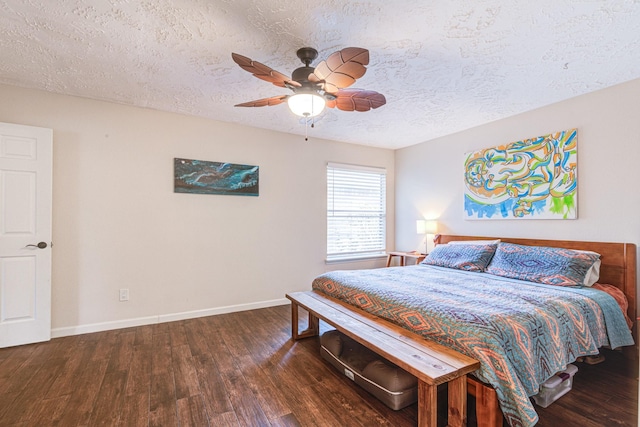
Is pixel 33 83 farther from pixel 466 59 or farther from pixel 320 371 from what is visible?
pixel 466 59

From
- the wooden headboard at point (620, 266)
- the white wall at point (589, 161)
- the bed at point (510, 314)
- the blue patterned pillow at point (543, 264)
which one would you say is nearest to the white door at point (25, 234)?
the bed at point (510, 314)

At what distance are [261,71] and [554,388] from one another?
2.74 metres

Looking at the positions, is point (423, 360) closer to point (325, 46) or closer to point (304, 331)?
point (304, 331)

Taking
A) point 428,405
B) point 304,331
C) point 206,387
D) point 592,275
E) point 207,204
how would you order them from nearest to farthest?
point 428,405, point 206,387, point 592,275, point 304,331, point 207,204

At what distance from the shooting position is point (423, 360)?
1.56m

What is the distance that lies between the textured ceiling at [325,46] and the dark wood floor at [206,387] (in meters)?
2.42

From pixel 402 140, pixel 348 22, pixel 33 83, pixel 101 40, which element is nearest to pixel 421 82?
pixel 348 22

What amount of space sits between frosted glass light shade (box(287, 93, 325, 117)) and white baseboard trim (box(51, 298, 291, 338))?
274 cm

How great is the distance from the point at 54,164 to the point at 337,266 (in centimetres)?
360

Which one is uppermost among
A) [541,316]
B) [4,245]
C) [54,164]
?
[54,164]

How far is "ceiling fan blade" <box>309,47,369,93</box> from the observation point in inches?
62.7

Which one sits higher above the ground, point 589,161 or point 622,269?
point 589,161

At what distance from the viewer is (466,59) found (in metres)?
2.27

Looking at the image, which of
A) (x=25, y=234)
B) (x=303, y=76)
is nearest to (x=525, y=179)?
(x=303, y=76)
